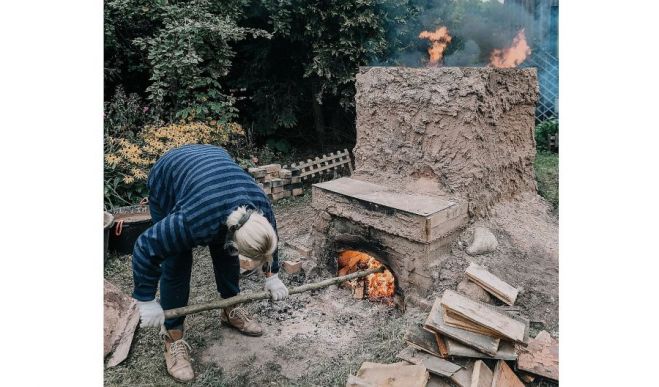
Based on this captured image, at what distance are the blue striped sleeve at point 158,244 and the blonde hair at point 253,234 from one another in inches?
9.4

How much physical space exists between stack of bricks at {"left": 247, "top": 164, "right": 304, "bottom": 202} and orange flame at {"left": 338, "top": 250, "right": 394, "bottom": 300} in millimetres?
1934

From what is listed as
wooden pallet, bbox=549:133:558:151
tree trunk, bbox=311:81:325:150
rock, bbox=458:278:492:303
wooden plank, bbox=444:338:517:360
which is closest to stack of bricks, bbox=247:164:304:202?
tree trunk, bbox=311:81:325:150

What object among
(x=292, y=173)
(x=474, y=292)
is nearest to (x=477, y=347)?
(x=474, y=292)

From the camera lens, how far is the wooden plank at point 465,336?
2.36 metres

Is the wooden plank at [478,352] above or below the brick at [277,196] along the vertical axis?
Answer: below

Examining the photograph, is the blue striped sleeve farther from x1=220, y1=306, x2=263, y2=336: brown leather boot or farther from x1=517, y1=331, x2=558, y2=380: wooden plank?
x1=517, y1=331, x2=558, y2=380: wooden plank

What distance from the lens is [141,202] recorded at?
4289mm

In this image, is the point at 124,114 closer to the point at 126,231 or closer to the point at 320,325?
the point at 126,231

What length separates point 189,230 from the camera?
2.27m

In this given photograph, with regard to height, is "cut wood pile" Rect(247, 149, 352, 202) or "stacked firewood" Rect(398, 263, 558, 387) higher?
"cut wood pile" Rect(247, 149, 352, 202)

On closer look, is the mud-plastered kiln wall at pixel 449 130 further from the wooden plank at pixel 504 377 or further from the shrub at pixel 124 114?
the shrub at pixel 124 114

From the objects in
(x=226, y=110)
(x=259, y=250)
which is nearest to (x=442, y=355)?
(x=259, y=250)

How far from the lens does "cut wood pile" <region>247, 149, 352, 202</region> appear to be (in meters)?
5.66

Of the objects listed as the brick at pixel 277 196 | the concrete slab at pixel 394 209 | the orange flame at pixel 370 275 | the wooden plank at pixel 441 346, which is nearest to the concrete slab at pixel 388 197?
the concrete slab at pixel 394 209
